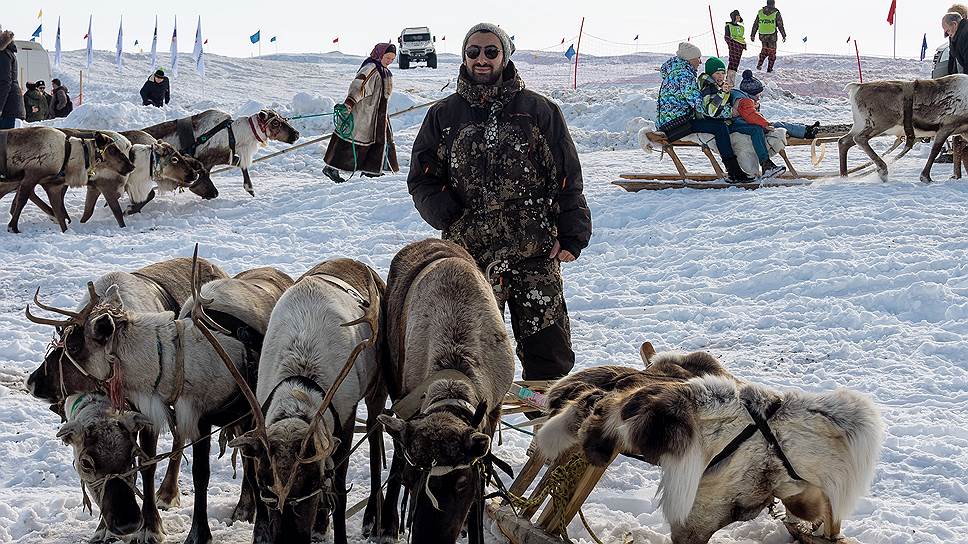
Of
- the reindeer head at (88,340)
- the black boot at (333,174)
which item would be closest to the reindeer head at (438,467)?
the reindeer head at (88,340)

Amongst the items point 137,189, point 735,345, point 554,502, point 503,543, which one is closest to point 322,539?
point 503,543

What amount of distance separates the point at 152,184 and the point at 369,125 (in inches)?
106

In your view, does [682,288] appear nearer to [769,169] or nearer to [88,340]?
[769,169]

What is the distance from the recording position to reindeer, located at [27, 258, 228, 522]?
12.4ft

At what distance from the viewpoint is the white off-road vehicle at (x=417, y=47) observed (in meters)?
30.8

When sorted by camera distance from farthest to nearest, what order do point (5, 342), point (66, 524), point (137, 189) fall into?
point (137, 189) → point (5, 342) → point (66, 524)

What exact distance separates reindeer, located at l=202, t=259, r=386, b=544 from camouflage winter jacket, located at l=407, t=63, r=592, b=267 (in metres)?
0.63

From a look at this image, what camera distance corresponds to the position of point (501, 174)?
4.50 meters

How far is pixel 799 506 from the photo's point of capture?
9.36ft

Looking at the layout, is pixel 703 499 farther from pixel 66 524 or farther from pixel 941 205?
pixel 941 205

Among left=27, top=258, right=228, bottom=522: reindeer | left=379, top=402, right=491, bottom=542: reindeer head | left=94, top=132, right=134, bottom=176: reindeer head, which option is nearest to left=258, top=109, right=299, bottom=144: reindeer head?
left=94, top=132, right=134, bottom=176: reindeer head

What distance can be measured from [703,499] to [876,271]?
5.00m

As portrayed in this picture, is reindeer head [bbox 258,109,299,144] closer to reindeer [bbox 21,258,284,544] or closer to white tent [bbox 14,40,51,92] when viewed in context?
reindeer [bbox 21,258,284,544]

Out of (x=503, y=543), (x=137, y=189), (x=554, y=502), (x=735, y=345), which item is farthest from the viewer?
(x=137, y=189)
